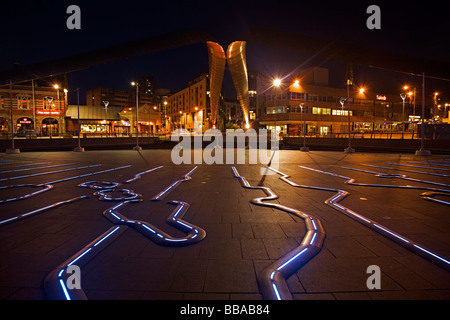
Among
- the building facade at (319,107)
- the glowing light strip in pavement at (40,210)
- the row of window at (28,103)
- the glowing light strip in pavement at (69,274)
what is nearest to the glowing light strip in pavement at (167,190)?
the glowing light strip in pavement at (40,210)

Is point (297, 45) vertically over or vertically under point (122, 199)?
over

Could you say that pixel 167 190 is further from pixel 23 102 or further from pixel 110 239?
pixel 23 102

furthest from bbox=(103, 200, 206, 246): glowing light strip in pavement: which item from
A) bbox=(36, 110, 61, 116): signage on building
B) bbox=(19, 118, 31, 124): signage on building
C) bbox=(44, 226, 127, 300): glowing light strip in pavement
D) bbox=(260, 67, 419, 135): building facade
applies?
bbox=(260, 67, 419, 135): building facade

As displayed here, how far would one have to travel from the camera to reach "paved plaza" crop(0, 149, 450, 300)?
3.42 metres

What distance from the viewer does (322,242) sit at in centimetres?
482

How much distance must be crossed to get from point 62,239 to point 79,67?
2312 cm

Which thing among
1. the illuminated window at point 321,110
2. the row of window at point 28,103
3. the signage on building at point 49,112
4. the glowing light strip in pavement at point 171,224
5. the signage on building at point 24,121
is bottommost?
the glowing light strip in pavement at point 171,224

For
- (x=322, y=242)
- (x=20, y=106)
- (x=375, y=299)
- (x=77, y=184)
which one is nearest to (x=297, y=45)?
(x=77, y=184)

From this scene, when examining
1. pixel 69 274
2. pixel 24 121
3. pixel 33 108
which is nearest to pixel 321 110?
pixel 33 108

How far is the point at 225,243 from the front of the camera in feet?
15.8

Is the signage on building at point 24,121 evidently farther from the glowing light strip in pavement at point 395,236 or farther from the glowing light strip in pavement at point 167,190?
the glowing light strip in pavement at point 395,236

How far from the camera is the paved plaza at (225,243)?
3.42m

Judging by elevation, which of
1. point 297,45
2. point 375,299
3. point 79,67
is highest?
point 297,45

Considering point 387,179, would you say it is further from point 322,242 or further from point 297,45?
point 297,45
